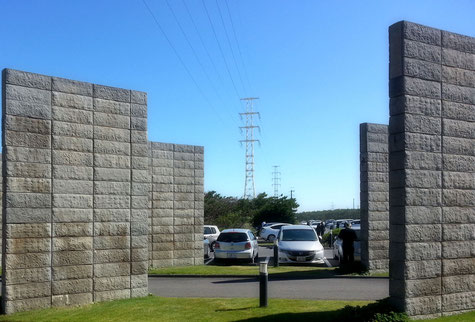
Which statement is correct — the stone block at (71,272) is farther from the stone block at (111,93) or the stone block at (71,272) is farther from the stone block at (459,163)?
the stone block at (459,163)

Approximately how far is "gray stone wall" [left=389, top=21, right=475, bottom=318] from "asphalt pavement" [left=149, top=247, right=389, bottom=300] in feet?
10.4

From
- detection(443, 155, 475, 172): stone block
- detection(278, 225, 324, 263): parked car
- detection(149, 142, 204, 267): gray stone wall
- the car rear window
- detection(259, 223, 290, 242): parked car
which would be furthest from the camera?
detection(259, 223, 290, 242): parked car

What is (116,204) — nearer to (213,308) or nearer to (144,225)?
(144,225)

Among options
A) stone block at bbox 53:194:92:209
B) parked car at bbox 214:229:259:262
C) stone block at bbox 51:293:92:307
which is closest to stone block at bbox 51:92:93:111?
stone block at bbox 53:194:92:209

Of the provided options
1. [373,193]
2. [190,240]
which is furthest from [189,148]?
[373,193]

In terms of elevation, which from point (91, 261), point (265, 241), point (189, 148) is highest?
point (189, 148)

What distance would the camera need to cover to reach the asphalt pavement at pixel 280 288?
37.6 ft

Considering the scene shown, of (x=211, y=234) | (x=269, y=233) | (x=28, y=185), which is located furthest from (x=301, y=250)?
(x=269, y=233)

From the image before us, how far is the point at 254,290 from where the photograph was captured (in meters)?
12.3

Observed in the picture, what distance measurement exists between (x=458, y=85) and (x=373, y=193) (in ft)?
22.6

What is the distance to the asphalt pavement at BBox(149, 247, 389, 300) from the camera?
37.6 feet

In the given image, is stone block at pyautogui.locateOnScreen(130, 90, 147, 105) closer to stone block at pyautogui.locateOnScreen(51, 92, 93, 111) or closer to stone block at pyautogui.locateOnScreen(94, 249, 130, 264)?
stone block at pyautogui.locateOnScreen(51, 92, 93, 111)

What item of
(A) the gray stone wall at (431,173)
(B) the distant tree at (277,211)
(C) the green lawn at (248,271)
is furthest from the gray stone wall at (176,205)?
(B) the distant tree at (277,211)

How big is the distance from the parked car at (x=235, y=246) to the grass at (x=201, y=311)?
8.47 m
